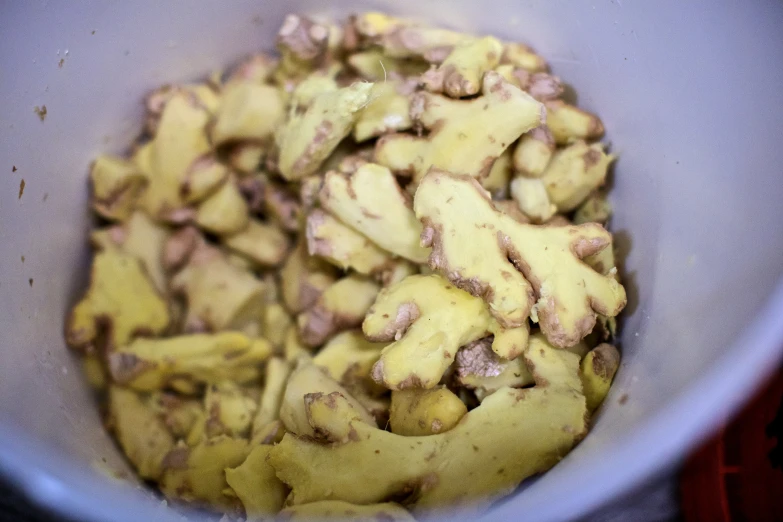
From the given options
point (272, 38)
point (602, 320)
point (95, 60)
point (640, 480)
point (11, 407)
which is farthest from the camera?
point (272, 38)

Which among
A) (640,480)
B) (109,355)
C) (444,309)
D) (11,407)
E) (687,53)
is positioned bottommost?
(109,355)

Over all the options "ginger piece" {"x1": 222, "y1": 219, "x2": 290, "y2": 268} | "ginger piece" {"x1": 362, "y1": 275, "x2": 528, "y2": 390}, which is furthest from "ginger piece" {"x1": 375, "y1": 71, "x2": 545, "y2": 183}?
"ginger piece" {"x1": 222, "y1": 219, "x2": 290, "y2": 268}

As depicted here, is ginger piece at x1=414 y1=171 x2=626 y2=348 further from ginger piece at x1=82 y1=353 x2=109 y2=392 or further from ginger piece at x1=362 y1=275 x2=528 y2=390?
ginger piece at x1=82 y1=353 x2=109 y2=392

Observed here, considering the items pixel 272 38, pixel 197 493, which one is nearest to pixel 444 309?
pixel 197 493

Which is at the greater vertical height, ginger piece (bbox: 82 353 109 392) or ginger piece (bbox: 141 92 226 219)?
ginger piece (bbox: 141 92 226 219)

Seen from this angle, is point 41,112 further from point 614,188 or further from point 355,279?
point 614,188

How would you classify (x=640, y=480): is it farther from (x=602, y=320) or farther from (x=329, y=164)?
(x=329, y=164)

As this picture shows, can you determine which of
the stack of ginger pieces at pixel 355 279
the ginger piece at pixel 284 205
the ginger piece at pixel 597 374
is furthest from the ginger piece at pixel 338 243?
the ginger piece at pixel 597 374
